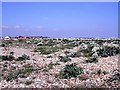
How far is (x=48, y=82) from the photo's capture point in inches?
692

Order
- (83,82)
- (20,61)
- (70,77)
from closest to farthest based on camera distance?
(83,82) → (70,77) → (20,61)

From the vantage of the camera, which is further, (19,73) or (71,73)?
(19,73)

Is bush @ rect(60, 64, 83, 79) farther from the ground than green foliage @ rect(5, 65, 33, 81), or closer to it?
farther from the ground

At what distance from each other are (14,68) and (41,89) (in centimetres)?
687

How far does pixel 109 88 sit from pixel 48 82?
12.5 feet

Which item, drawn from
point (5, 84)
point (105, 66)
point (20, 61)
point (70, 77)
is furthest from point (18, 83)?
point (20, 61)

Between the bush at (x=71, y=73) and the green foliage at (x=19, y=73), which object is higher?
the bush at (x=71, y=73)

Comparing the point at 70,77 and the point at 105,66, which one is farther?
the point at 105,66

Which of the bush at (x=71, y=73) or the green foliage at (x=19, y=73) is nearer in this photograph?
the bush at (x=71, y=73)

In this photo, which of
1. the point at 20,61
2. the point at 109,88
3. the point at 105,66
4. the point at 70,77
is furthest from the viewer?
the point at 20,61

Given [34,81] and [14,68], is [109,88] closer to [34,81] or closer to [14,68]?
[34,81]

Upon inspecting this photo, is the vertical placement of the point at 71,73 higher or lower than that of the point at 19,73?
higher

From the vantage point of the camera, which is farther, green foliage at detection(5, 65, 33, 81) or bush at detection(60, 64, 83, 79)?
green foliage at detection(5, 65, 33, 81)

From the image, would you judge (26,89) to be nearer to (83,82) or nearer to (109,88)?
(83,82)
